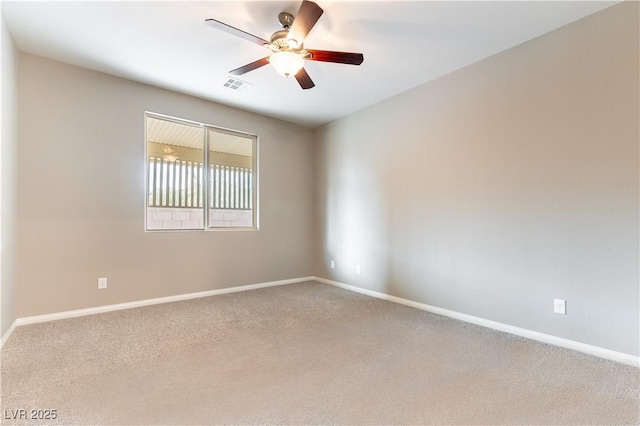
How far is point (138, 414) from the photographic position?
5.15ft

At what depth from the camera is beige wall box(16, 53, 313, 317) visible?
3.00 metres

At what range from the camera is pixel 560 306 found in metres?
2.49

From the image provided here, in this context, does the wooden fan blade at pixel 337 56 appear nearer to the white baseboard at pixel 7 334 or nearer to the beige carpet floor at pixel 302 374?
the beige carpet floor at pixel 302 374

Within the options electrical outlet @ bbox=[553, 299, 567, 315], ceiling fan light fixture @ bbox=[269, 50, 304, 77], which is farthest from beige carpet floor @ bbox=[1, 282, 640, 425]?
ceiling fan light fixture @ bbox=[269, 50, 304, 77]

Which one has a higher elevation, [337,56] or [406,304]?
[337,56]

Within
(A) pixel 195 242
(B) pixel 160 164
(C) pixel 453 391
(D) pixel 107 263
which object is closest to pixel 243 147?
(B) pixel 160 164

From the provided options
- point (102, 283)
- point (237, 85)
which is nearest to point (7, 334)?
point (102, 283)

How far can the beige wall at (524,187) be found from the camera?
2236mm

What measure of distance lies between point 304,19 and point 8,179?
2888 millimetres

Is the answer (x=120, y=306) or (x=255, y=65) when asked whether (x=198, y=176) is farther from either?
(x=255, y=65)

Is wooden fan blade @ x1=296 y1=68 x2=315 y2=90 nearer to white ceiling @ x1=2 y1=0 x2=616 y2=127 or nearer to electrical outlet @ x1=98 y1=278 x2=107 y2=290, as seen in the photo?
white ceiling @ x1=2 y1=0 x2=616 y2=127

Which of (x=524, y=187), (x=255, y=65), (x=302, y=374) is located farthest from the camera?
(x=524, y=187)

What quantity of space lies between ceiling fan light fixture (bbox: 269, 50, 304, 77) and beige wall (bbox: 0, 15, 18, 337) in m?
2.16

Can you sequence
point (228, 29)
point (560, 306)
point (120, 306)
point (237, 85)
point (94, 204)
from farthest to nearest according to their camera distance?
1. point (237, 85)
2. point (120, 306)
3. point (94, 204)
4. point (560, 306)
5. point (228, 29)
